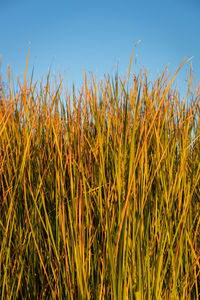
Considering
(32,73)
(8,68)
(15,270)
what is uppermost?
(8,68)

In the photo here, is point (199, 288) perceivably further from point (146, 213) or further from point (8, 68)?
point (8, 68)

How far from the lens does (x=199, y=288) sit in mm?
1411

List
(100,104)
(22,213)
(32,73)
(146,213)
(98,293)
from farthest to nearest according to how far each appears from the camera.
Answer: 1. (100,104)
2. (32,73)
3. (22,213)
4. (146,213)
5. (98,293)

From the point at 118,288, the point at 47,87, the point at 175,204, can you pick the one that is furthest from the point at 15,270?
the point at 47,87

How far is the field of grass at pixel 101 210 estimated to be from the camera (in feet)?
3.44

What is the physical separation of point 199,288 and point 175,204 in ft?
1.49

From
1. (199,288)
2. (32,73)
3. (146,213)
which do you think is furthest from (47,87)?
(199,288)

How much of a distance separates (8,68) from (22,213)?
A: 1068mm

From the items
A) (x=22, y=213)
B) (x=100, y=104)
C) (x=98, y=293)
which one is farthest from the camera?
(x=100, y=104)

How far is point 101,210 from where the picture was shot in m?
1.09

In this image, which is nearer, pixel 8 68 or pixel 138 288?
pixel 138 288

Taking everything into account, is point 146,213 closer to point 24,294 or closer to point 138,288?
point 138,288

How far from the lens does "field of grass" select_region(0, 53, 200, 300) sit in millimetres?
1050

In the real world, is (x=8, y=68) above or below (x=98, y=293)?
above
